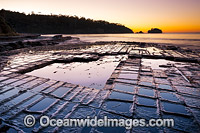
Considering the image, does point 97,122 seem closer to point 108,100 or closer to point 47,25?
point 108,100

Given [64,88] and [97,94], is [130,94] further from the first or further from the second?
[64,88]

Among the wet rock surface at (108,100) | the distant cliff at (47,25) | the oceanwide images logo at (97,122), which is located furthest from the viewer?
the distant cliff at (47,25)

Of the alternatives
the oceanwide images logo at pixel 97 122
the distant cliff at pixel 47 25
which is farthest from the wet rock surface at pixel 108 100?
the distant cliff at pixel 47 25

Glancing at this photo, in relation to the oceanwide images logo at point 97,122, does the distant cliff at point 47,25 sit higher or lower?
higher

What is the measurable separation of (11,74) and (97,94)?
4036mm

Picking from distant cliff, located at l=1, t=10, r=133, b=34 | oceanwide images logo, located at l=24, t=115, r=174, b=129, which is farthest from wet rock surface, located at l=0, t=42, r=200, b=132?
distant cliff, located at l=1, t=10, r=133, b=34

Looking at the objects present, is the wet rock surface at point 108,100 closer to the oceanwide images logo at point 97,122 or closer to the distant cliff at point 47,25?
the oceanwide images logo at point 97,122

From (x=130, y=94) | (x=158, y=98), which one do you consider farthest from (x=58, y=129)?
(x=158, y=98)

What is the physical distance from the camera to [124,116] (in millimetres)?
2684

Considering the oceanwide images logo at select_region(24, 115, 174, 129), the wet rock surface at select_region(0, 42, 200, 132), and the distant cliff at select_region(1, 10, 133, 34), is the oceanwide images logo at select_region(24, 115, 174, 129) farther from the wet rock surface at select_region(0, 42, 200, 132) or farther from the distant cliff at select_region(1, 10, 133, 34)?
the distant cliff at select_region(1, 10, 133, 34)

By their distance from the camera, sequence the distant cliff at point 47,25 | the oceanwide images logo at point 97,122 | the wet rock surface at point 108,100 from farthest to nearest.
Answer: the distant cliff at point 47,25
the wet rock surface at point 108,100
the oceanwide images logo at point 97,122

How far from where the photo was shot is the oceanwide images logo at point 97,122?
243 centimetres

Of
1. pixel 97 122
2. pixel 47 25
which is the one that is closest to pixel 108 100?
pixel 97 122

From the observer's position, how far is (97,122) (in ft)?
8.20
